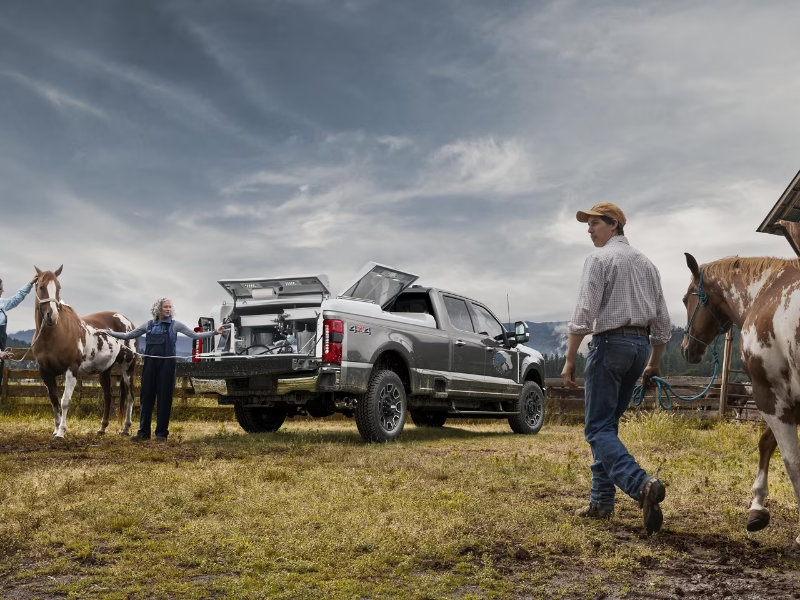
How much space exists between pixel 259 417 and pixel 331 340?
3.06 metres

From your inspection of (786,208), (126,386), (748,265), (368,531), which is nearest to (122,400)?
(126,386)

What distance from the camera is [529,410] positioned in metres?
13.5

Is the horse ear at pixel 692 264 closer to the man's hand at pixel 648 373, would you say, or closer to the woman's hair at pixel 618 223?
the woman's hair at pixel 618 223

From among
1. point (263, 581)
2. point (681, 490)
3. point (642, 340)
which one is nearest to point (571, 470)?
point (681, 490)

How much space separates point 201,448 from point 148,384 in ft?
6.65

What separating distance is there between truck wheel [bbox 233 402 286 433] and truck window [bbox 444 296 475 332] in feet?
9.77

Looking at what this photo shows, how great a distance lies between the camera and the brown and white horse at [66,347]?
10695mm

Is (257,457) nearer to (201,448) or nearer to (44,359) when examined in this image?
(201,448)

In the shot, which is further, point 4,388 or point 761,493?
point 4,388

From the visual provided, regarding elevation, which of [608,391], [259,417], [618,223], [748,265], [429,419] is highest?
[618,223]

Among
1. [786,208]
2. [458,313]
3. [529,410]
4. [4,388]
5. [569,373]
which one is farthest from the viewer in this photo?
[786,208]

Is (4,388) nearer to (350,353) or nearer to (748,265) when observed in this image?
(350,353)

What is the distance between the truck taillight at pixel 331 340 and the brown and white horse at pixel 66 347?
4180 millimetres

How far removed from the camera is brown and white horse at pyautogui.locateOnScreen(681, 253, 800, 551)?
4.29 meters
